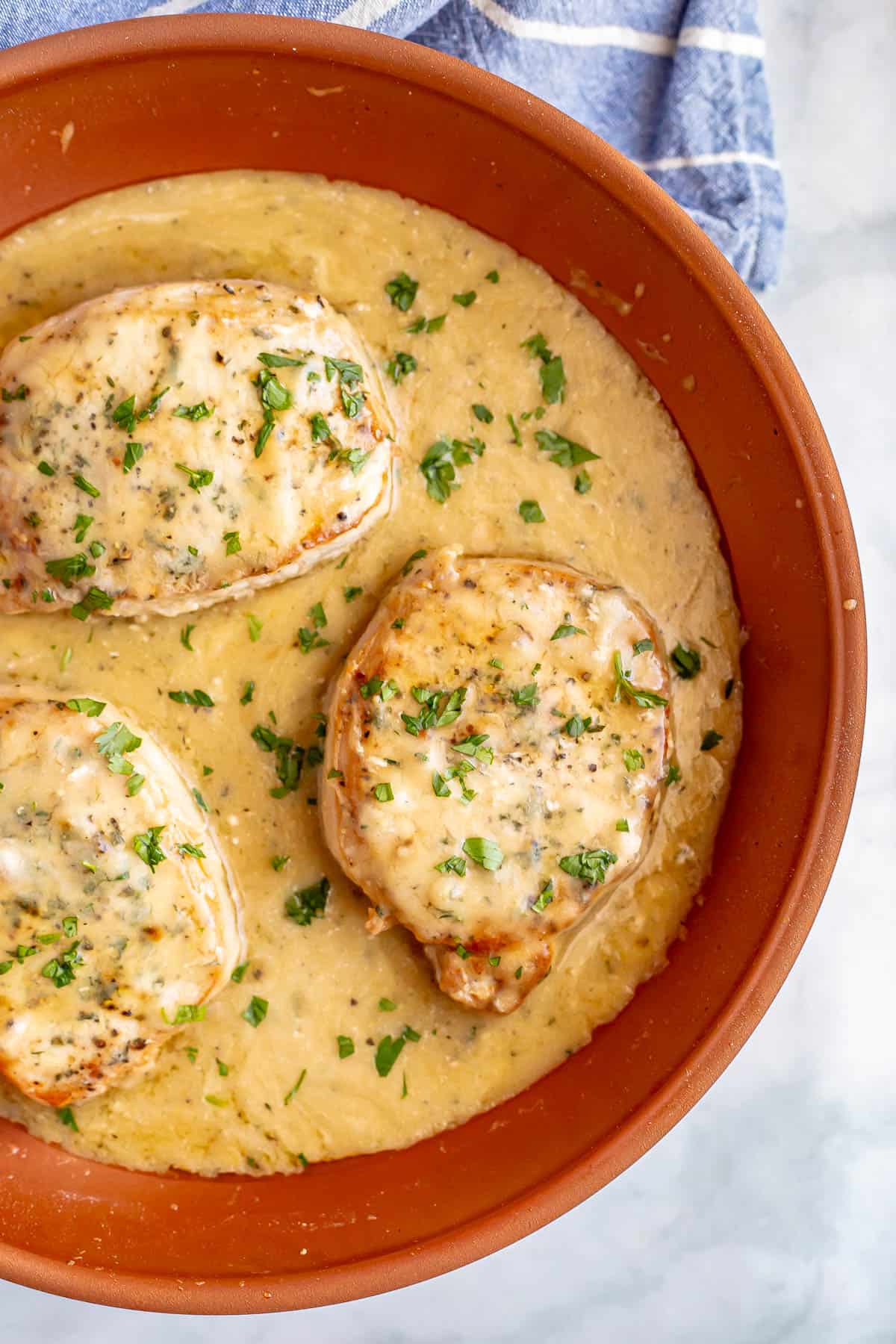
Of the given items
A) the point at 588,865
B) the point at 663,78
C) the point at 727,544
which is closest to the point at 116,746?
the point at 588,865

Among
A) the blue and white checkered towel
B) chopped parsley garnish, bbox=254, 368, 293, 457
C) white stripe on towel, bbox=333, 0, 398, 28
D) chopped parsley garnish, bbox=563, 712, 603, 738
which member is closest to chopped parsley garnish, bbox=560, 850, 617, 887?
chopped parsley garnish, bbox=563, 712, 603, 738

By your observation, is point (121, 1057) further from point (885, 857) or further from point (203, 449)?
point (885, 857)

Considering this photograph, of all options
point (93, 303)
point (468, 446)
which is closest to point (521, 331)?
point (468, 446)

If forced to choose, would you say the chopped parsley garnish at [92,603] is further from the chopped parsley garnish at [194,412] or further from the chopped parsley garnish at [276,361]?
the chopped parsley garnish at [276,361]

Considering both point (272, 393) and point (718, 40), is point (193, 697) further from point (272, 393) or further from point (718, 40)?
point (718, 40)

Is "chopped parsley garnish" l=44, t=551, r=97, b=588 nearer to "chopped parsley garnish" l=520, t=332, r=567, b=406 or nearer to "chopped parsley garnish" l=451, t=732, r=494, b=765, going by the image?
"chopped parsley garnish" l=451, t=732, r=494, b=765

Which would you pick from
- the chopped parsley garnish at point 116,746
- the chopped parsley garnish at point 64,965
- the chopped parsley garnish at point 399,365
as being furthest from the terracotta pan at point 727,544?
the chopped parsley garnish at point 116,746

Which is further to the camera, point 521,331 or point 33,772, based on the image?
point 521,331
